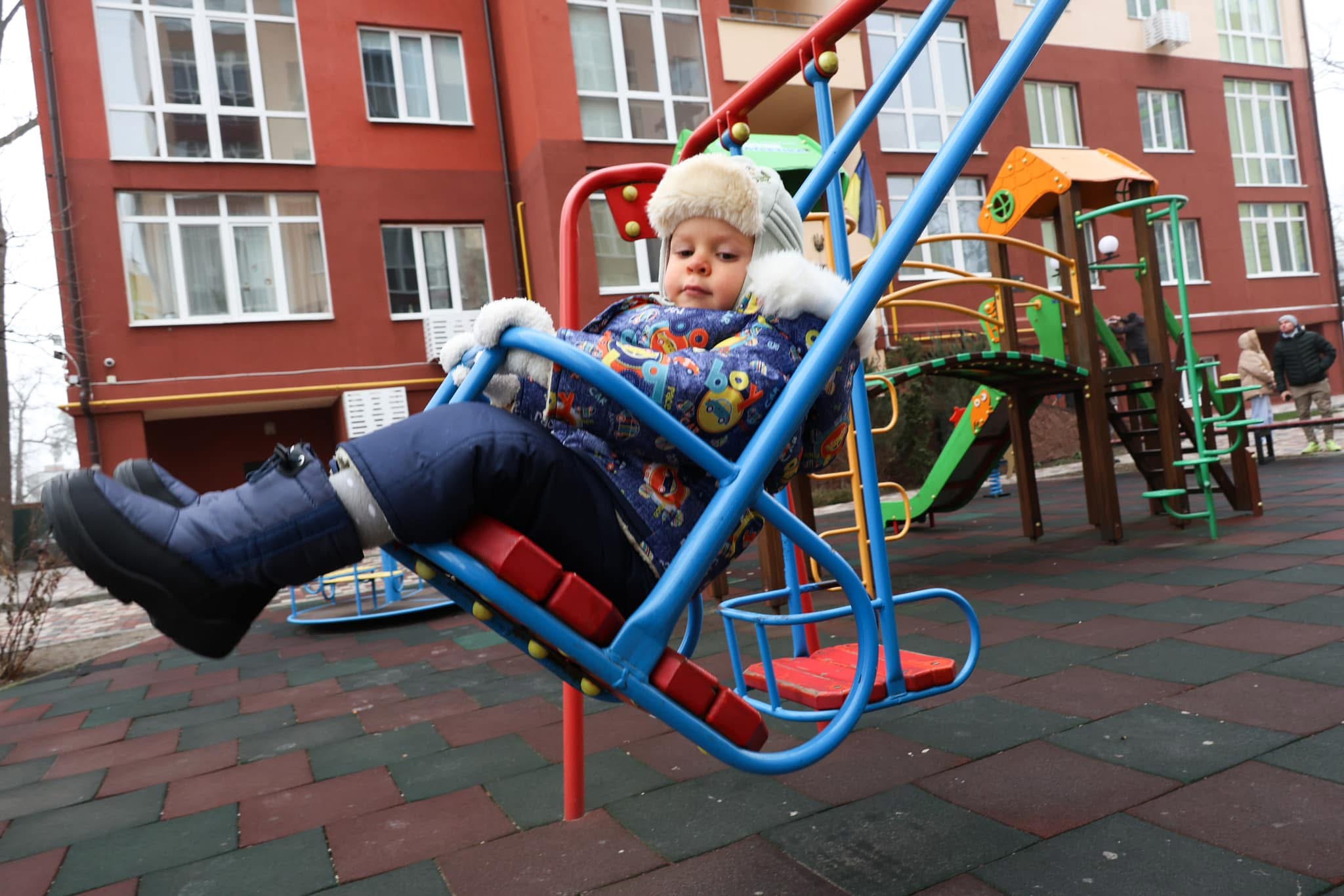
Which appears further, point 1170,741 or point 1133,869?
point 1170,741

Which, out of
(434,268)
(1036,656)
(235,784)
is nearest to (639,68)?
(434,268)

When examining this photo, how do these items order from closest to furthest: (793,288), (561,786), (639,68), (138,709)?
(793,288) < (561,786) < (138,709) < (639,68)

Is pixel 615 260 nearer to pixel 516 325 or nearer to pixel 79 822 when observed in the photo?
pixel 79 822

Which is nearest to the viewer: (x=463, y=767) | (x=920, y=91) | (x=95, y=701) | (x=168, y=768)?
(x=463, y=767)

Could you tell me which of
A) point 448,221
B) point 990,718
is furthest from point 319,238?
point 990,718

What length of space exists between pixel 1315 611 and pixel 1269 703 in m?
1.12

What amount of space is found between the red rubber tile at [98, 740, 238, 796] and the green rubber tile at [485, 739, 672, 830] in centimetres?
107

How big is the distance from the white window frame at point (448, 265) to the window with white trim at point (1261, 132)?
560 inches

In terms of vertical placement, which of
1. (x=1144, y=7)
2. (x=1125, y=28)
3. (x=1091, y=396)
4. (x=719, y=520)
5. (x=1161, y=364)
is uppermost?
(x=1144, y=7)

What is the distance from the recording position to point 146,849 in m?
2.12

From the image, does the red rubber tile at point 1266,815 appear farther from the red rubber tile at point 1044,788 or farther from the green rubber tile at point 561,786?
the green rubber tile at point 561,786

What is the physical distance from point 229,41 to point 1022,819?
492 inches

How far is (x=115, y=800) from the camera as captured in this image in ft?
8.30

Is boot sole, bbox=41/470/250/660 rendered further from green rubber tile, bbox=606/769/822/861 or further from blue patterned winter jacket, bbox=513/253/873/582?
green rubber tile, bbox=606/769/822/861
